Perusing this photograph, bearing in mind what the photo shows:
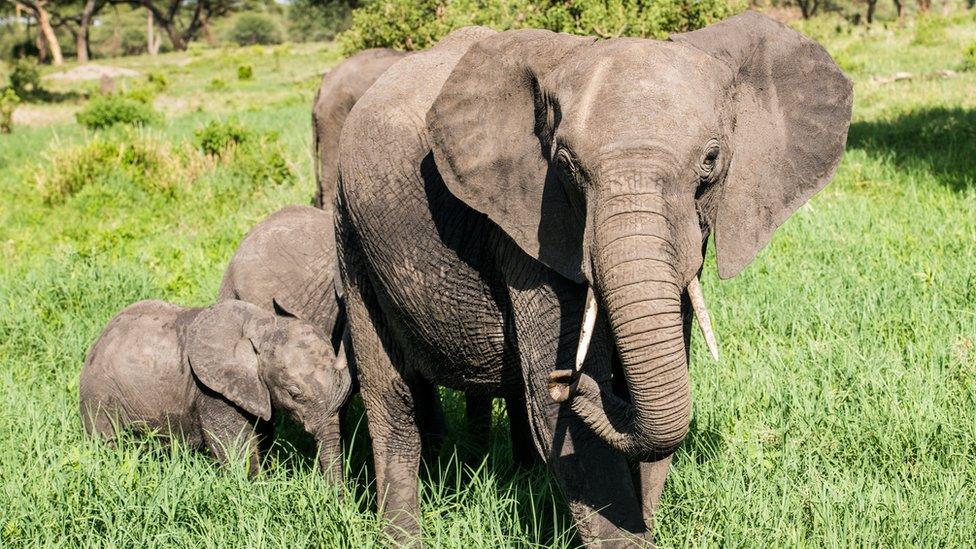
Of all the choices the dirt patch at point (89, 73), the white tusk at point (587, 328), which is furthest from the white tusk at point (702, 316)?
the dirt patch at point (89, 73)

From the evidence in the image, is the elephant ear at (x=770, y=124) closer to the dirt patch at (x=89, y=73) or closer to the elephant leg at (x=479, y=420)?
the elephant leg at (x=479, y=420)

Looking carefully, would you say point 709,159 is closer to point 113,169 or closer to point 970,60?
point 113,169

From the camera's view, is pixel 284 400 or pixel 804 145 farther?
pixel 284 400

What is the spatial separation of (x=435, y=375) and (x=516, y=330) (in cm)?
73

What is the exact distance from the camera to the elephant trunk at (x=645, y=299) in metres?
2.15

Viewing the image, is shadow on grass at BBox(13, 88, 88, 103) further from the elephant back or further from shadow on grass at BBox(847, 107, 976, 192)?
the elephant back

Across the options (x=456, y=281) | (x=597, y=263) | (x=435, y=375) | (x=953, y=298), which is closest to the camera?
(x=597, y=263)

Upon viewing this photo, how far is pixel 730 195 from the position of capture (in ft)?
8.39

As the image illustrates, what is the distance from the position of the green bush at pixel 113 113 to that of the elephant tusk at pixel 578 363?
14644mm

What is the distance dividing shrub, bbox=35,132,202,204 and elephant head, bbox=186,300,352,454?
5.81 meters

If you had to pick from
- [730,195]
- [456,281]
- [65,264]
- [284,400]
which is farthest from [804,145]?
[65,264]

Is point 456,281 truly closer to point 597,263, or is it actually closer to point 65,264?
point 597,263

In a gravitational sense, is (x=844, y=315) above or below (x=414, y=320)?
below

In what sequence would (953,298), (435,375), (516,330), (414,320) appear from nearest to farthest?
(516,330) → (414,320) → (435,375) → (953,298)
